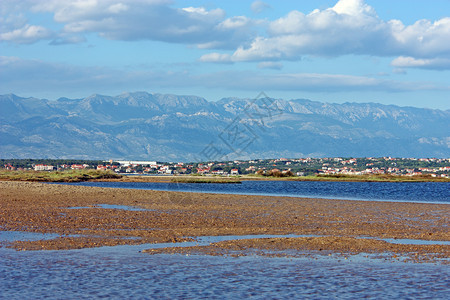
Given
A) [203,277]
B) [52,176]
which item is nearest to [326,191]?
[52,176]

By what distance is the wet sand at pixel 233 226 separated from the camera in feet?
88.3

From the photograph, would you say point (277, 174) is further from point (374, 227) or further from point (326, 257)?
point (326, 257)

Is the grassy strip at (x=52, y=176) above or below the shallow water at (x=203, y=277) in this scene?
above

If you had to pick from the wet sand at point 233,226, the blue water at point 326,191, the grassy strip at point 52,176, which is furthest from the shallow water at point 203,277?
the grassy strip at point 52,176

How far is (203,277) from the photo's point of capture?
2125 cm

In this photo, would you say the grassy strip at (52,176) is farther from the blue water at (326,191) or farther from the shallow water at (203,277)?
the shallow water at (203,277)

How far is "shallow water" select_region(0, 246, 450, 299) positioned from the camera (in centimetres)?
1911

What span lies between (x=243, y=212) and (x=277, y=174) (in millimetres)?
135209

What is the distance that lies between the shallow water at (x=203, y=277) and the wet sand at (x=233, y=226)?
5.96 feet

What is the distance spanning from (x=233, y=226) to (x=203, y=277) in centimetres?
1412

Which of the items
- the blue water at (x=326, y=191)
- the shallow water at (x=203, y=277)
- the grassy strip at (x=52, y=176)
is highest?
the grassy strip at (x=52, y=176)

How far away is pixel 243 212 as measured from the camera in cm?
4556

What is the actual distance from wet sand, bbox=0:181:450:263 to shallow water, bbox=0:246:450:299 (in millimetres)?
1817

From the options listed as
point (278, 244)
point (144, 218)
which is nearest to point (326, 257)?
point (278, 244)
